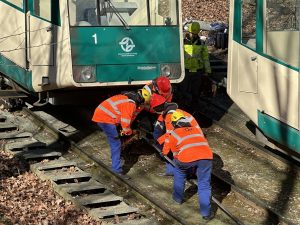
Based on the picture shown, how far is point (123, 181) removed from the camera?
10.0 meters

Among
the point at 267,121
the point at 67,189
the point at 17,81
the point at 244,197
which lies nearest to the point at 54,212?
the point at 67,189

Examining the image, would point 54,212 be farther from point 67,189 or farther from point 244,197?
point 244,197

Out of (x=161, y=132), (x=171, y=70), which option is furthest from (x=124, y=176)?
(x=171, y=70)

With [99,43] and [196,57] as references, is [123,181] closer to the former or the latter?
[99,43]

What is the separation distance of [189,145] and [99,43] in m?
3.03

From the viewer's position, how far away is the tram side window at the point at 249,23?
1041cm

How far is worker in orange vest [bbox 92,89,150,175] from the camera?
9953mm

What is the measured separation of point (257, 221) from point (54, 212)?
2.64 m

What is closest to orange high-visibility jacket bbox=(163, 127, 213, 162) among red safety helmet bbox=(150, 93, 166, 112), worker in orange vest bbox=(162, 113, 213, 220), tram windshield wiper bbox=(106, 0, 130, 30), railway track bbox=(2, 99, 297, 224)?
worker in orange vest bbox=(162, 113, 213, 220)

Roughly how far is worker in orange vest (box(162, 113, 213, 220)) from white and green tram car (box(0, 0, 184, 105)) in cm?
243

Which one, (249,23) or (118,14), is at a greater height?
(118,14)

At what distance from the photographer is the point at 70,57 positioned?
1084 cm

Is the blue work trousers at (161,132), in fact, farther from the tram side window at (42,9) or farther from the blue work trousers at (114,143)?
the tram side window at (42,9)

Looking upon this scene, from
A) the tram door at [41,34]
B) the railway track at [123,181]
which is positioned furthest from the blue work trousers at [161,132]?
the tram door at [41,34]
